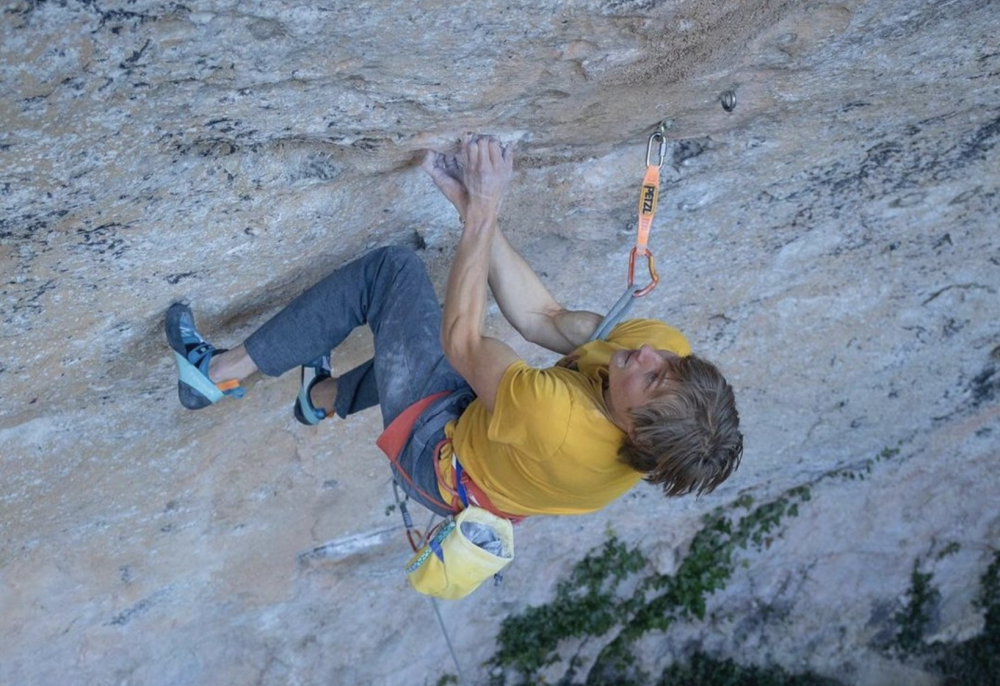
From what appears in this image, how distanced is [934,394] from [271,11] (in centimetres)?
348

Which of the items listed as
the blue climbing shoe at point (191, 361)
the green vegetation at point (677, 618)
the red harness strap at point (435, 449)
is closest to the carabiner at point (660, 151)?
the red harness strap at point (435, 449)

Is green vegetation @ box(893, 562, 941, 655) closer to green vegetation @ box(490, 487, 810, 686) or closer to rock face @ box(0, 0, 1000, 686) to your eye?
rock face @ box(0, 0, 1000, 686)

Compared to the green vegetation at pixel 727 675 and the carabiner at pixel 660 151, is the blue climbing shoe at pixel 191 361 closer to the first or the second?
the carabiner at pixel 660 151

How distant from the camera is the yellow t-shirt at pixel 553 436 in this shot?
1.95 m

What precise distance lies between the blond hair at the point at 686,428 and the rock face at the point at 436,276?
2.35 feet

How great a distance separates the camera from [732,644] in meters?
4.90


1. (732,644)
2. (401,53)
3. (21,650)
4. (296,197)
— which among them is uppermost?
→ (401,53)

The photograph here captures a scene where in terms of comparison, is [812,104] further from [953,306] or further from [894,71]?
[953,306]

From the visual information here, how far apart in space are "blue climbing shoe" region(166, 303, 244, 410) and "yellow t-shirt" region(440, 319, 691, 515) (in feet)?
2.10

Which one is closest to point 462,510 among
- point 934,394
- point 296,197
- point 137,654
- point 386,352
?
point 386,352

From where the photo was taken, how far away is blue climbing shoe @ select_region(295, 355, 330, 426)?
9.29 feet

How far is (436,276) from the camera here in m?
→ 2.79

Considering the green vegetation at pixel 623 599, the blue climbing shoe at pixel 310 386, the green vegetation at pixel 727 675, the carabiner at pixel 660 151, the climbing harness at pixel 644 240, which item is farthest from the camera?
the green vegetation at pixel 727 675

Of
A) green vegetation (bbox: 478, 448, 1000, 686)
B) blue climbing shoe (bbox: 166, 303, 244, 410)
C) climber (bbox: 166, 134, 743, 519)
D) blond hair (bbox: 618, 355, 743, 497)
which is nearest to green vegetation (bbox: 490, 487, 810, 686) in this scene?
green vegetation (bbox: 478, 448, 1000, 686)
